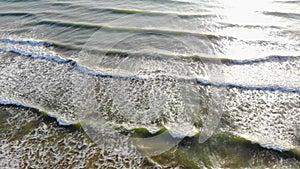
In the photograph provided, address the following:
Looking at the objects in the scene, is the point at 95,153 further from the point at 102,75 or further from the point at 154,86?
the point at 102,75

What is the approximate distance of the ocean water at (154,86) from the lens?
4883mm

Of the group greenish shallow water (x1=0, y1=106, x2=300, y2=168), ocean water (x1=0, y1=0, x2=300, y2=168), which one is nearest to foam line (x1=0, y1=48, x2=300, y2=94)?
ocean water (x1=0, y1=0, x2=300, y2=168)

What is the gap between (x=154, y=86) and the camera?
651 cm

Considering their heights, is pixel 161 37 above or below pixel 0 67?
above

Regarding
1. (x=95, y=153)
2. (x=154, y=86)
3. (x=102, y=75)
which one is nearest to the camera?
(x=95, y=153)

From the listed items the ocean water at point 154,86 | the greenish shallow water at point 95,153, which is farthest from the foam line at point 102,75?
the greenish shallow water at point 95,153

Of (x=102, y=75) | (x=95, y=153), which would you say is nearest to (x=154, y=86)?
(x=102, y=75)

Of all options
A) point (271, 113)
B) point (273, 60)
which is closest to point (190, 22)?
point (273, 60)

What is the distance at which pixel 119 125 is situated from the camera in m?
5.50

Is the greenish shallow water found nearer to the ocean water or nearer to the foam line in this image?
the ocean water

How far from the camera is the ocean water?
488 centimetres

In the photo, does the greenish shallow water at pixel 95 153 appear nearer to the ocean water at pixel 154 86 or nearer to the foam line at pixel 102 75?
the ocean water at pixel 154 86

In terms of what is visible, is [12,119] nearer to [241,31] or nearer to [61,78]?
[61,78]

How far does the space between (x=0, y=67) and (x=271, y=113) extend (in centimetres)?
753
